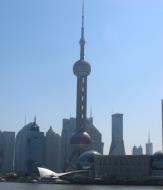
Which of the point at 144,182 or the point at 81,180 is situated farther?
the point at 81,180

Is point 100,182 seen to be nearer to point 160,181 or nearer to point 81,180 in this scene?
point 81,180

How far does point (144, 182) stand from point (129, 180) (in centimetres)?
925

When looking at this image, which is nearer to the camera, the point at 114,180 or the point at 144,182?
the point at 144,182

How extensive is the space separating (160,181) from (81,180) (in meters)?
32.7

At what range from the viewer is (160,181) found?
606 ft

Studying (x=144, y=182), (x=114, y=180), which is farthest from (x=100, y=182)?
(x=144, y=182)

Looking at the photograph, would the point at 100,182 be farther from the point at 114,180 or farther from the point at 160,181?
the point at 160,181

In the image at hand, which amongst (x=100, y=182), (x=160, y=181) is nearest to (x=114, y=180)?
(x=100, y=182)

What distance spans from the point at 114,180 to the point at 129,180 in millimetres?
7899

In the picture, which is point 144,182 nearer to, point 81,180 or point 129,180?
point 129,180

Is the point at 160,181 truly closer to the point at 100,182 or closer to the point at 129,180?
the point at 129,180

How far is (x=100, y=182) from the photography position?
18750cm

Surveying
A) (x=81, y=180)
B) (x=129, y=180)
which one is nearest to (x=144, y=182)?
(x=129, y=180)

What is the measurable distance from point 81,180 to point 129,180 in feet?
70.8
